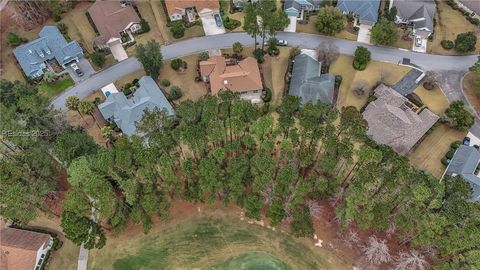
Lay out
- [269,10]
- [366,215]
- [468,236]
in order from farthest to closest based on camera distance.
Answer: [269,10]
[366,215]
[468,236]

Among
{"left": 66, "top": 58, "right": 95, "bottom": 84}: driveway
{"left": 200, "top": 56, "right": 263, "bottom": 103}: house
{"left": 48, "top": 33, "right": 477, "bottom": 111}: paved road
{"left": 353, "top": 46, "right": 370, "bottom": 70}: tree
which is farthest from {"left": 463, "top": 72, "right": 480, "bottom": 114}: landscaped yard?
{"left": 66, "top": 58, "right": 95, "bottom": 84}: driveway

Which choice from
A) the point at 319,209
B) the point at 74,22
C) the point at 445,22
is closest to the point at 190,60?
the point at 74,22

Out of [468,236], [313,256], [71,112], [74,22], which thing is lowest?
[313,256]

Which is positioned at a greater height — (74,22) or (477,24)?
(74,22)

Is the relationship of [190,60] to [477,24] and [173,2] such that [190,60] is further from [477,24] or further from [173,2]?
[477,24]

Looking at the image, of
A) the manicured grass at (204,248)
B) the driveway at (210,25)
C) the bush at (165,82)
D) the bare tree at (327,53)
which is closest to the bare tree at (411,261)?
the manicured grass at (204,248)

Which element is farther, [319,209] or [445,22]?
[445,22]
